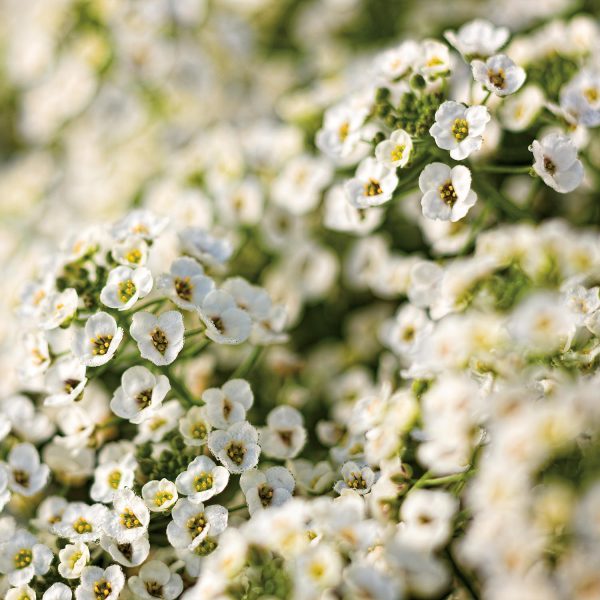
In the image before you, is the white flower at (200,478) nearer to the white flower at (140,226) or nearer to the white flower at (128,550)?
the white flower at (128,550)

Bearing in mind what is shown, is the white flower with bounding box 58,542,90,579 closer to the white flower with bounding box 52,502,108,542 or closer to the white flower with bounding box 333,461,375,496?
the white flower with bounding box 52,502,108,542

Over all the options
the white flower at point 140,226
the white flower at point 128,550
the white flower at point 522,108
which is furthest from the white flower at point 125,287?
the white flower at point 522,108

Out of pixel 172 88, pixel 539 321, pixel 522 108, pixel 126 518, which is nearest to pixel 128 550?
pixel 126 518

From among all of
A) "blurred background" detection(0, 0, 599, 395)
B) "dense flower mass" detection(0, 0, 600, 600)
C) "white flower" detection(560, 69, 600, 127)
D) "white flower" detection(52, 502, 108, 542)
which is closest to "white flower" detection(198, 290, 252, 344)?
"dense flower mass" detection(0, 0, 600, 600)

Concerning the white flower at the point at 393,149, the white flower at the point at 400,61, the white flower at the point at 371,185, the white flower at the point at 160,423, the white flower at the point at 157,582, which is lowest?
the white flower at the point at 157,582

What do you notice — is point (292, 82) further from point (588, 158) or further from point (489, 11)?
point (588, 158)

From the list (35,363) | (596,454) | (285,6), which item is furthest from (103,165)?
(596,454)

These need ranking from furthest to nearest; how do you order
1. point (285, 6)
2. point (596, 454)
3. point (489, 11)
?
point (285, 6)
point (489, 11)
point (596, 454)

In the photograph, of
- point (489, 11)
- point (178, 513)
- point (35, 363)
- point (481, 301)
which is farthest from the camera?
point (489, 11)
